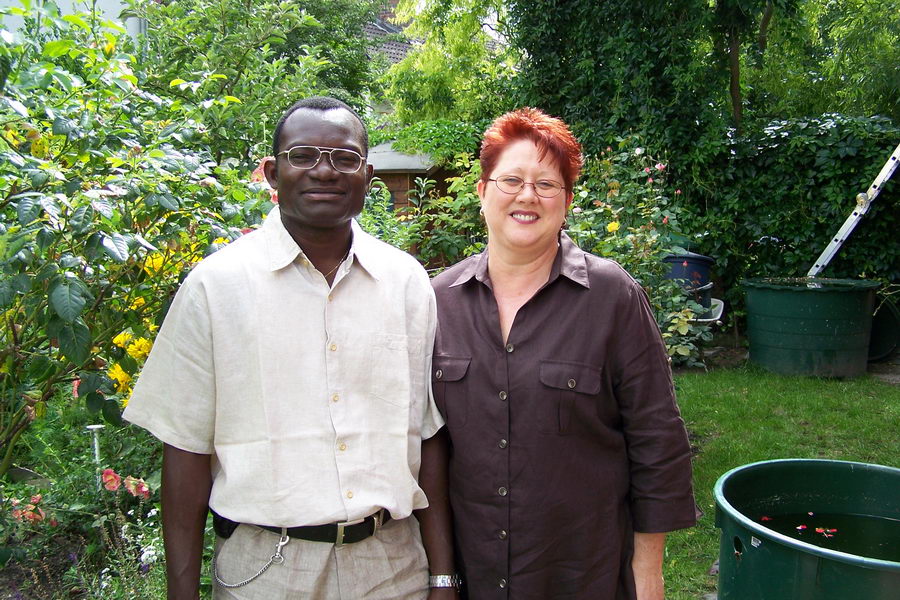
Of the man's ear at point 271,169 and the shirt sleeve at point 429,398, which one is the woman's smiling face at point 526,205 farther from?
the man's ear at point 271,169

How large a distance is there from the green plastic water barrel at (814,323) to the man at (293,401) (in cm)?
605

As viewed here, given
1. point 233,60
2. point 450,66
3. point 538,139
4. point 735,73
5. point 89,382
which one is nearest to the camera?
point 538,139

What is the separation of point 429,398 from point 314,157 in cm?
65

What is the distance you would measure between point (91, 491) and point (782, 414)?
5.10 m

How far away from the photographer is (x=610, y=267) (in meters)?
2.01

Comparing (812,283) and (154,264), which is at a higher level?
(154,264)

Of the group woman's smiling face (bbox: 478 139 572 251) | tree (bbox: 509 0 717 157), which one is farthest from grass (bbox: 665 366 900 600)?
tree (bbox: 509 0 717 157)

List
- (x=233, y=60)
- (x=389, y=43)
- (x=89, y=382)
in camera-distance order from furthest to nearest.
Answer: (x=389, y=43)
(x=233, y=60)
(x=89, y=382)

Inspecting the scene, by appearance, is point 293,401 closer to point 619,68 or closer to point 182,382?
point 182,382

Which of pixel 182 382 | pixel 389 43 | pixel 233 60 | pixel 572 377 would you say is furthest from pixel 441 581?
pixel 389 43

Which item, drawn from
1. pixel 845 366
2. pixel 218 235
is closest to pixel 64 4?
pixel 218 235

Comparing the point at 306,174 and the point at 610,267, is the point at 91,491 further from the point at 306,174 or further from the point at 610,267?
the point at 610,267

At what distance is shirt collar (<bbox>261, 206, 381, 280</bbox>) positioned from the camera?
1732 mm

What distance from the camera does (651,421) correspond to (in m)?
1.94
